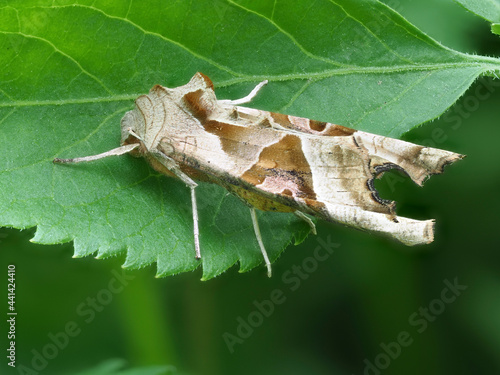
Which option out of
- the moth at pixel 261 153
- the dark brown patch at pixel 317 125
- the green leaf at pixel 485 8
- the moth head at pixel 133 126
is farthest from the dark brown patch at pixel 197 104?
the green leaf at pixel 485 8

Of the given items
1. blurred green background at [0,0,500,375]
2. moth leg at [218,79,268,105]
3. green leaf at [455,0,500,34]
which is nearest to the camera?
green leaf at [455,0,500,34]

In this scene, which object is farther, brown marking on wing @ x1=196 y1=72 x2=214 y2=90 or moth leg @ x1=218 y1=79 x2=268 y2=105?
moth leg @ x1=218 y1=79 x2=268 y2=105

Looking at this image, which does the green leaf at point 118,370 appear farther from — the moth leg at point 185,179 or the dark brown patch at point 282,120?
the dark brown patch at point 282,120

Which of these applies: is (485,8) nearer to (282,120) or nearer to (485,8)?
(485,8)

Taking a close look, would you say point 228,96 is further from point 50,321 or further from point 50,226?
point 50,321

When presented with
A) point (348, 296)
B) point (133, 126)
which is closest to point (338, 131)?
point (133, 126)

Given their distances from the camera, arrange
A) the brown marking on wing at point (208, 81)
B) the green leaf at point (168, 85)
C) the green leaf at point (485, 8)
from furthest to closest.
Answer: the green leaf at point (485, 8), the brown marking on wing at point (208, 81), the green leaf at point (168, 85)

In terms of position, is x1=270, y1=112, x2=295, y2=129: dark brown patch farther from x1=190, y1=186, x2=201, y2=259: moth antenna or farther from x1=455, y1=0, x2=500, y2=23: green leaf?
x1=455, y1=0, x2=500, y2=23: green leaf

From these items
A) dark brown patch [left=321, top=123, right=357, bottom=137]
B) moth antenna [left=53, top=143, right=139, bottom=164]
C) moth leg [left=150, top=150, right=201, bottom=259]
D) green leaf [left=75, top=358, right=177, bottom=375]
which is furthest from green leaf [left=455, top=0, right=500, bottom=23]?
green leaf [left=75, top=358, right=177, bottom=375]
